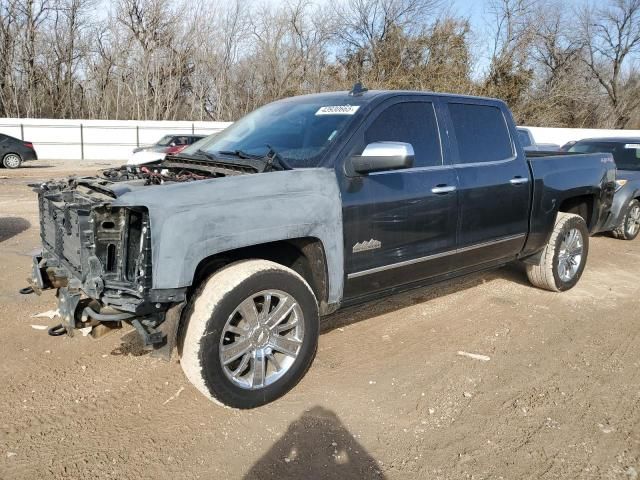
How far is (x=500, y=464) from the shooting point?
8.99 feet

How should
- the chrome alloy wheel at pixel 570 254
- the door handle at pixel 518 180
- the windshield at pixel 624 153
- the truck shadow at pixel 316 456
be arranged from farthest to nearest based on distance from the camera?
the windshield at pixel 624 153
the chrome alloy wheel at pixel 570 254
the door handle at pixel 518 180
the truck shadow at pixel 316 456

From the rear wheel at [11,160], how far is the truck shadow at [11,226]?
41.1 feet

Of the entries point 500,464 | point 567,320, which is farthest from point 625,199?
point 500,464

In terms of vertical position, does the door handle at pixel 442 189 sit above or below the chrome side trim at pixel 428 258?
above

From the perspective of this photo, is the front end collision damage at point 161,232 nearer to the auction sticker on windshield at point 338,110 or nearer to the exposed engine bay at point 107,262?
the exposed engine bay at point 107,262

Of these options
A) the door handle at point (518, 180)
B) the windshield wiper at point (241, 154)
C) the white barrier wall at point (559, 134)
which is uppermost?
the white barrier wall at point (559, 134)

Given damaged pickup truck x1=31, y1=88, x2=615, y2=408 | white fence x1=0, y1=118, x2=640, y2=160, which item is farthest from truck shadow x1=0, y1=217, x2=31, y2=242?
white fence x1=0, y1=118, x2=640, y2=160

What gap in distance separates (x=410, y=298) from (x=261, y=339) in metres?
2.49

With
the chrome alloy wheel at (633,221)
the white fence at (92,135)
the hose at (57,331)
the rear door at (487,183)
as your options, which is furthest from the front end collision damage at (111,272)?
the white fence at (92,135)

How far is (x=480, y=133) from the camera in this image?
178 inches

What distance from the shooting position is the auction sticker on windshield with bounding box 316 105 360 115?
368 cm

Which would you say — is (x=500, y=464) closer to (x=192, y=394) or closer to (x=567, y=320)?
(x=192, y=394)

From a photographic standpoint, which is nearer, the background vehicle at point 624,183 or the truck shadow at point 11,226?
the truck shadow at point 11,226

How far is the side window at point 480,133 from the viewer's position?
4.29 meters
